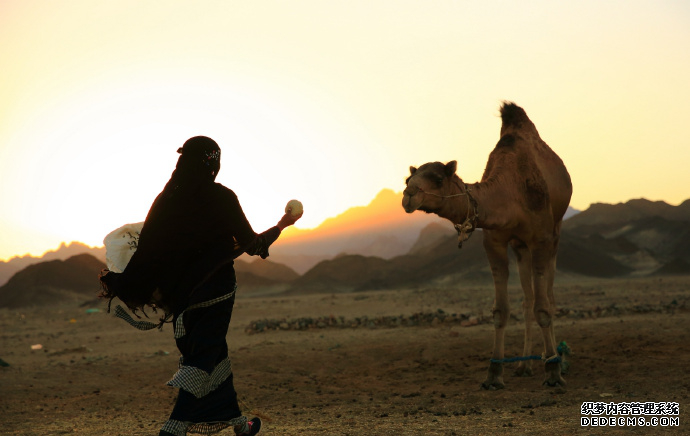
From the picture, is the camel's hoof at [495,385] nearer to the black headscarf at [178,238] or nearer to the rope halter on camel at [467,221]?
the rope halter on camel at [467,221]

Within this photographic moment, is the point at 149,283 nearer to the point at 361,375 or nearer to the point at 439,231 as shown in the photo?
the point at 361,375

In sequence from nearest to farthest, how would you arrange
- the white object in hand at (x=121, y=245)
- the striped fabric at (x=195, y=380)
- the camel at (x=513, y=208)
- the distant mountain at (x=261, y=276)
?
the striped fabric at (x=195, y=380), the white object in hand at (x=121, y=245), the camel at (x=513, y=208), the distant mountain at (x=261, y=276)

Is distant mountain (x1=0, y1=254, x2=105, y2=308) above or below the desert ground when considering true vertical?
above

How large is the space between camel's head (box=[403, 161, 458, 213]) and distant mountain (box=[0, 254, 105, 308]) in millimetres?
47406

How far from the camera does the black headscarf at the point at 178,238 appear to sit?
5234mm

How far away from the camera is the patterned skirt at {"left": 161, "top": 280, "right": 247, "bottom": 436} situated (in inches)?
203

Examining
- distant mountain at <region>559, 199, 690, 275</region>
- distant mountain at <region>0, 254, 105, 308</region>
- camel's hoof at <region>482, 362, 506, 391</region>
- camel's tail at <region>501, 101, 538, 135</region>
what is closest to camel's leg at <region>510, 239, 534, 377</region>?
camel's hoof at <region>482, 362, 506, 391</region>

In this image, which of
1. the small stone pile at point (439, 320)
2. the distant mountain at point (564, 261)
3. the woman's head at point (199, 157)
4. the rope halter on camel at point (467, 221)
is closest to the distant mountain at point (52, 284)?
the distant mountain at point (564, 261)

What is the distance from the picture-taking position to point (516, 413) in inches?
299

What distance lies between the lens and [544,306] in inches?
365

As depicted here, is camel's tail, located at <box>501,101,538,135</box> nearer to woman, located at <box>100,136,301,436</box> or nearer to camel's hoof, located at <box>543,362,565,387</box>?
camel's hoof, located at <box>543,362,565,387</box>

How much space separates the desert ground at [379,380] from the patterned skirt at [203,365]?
5.78ft

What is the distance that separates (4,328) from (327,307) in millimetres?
13118

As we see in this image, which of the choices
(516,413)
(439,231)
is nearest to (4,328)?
(516,413)
